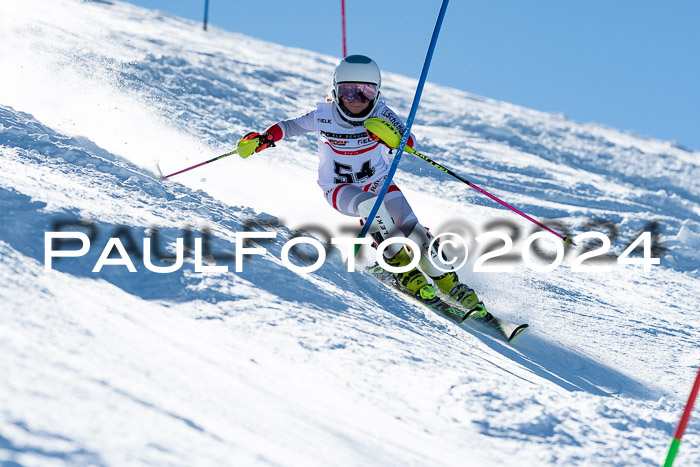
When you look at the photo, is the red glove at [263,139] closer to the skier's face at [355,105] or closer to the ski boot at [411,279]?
the skier's face at [355,105]

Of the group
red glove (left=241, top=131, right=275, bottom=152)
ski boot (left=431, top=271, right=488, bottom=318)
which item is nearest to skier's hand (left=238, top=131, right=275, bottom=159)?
red glove (left=241, top=131, right=275, bottom=152)

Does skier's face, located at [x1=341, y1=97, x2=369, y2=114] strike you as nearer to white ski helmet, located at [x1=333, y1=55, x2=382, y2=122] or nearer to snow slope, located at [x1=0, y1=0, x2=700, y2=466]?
white ski helmet, located at [x1=333, y1=55, x2=382, y2=122]

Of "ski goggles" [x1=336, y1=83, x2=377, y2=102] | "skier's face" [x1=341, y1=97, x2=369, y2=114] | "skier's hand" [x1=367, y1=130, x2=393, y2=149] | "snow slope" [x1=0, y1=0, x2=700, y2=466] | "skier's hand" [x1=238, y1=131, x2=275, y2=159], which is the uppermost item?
"ski goggles" [x1=336, y1=83, x2=377, y2=102]

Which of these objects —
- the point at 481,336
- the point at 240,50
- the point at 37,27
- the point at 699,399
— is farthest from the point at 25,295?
the point at 240,50

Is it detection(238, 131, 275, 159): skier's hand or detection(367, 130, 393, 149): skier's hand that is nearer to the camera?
detection(367, 130, 393, 149): skier's hand

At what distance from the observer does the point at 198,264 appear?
321 cm

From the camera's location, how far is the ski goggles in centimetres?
449

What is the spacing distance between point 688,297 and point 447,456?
16.7 feet

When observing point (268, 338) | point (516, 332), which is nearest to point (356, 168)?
point (516, 332)

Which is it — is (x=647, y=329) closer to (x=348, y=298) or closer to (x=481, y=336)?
(x=481, y=336)

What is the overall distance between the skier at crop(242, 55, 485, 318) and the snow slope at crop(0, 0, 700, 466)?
11.8 inches

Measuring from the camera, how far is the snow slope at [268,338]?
1869 mm

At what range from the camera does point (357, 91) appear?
450cm

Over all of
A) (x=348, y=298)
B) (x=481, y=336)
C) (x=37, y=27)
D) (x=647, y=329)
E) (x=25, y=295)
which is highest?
(x=37, y=27)
